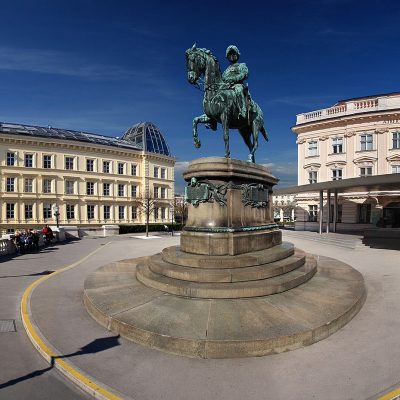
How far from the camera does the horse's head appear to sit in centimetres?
953

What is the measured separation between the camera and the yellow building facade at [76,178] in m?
44.4

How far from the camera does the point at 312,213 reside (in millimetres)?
39938

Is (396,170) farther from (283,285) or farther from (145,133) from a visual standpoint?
(145,133)

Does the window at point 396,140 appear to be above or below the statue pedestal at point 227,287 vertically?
above

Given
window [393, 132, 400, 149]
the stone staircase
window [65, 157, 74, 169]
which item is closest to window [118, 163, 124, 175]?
window [65, 157, 74, 169]

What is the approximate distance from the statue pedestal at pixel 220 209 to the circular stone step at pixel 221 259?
27 centimetres

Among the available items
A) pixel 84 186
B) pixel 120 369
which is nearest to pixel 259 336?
pixel 120 369

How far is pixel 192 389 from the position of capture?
13.1 feet

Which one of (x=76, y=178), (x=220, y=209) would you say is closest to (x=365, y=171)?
(x=220, y=209)

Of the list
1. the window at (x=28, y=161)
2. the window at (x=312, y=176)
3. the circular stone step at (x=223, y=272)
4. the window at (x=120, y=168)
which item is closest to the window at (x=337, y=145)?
the window at (x=312, y=176)

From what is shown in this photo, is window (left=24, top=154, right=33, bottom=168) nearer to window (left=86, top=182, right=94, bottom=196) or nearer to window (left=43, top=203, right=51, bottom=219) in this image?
window (left=43, top=203, right=51, bottom=219)

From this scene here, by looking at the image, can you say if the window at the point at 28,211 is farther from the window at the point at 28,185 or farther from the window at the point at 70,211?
the window at the point at 70,211

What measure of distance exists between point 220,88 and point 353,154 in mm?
33774

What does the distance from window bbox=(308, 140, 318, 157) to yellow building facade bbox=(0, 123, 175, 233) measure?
95.8 feet
